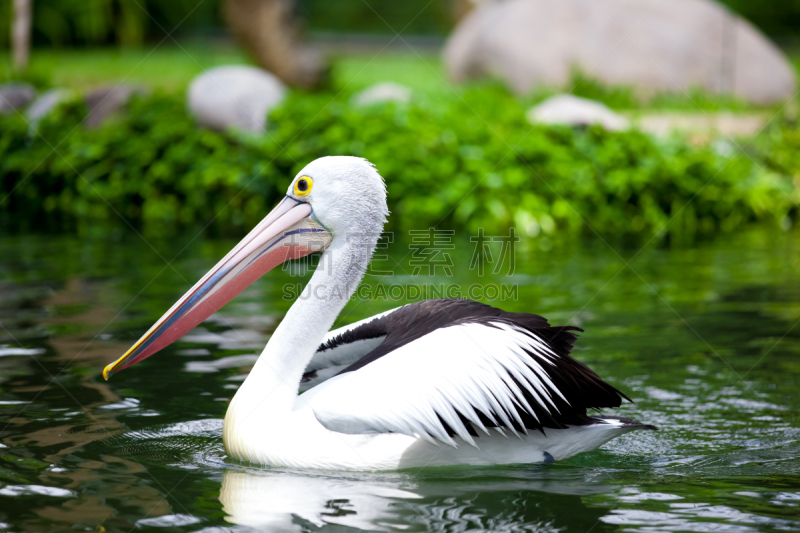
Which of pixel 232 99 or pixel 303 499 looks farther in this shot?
pixel 232 99

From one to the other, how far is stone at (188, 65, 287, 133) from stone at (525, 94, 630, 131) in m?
3.14

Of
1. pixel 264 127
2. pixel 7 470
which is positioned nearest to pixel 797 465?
pixel 7 470

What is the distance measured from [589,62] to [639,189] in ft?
18.1

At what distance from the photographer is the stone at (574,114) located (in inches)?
420

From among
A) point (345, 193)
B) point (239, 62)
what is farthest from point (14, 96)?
point (345, 193)

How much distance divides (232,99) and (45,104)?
107 inches

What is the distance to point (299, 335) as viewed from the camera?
3.71 metres

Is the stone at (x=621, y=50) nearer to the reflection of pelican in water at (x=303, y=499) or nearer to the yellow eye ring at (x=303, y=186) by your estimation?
the yellow eye ring at (x=303, y=186)

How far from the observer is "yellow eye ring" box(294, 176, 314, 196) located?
377cm

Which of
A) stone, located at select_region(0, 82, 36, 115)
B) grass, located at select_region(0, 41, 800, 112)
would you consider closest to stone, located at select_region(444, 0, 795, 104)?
grass, located at select_region(0, 41, 800, 112)

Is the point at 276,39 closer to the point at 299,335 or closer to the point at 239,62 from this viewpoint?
the point at 239,62

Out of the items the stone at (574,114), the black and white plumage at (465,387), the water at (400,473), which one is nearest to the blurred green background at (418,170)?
the stone at (574,114)

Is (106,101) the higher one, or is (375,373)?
(106,101)

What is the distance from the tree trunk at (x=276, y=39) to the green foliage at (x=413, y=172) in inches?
124
